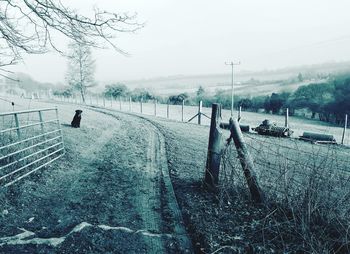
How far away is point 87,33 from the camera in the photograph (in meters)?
6.11

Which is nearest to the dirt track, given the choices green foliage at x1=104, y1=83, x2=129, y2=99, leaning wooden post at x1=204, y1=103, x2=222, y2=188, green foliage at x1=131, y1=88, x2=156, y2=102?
leaning wooden post at x1=204, y1=103, x2=222, y2=188

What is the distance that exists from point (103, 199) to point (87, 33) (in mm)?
3482

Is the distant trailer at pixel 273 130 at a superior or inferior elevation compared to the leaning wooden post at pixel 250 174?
inferior

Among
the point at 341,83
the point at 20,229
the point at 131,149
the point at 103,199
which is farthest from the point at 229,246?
the point at 341,83

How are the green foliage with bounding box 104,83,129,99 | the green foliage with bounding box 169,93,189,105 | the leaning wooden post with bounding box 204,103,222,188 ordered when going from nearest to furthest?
the leaning wooden post with bounding box 204,103,222,188, the green foliage with bounding box 169,93,189,105, the green foliage with bounding box 104,83,129,99

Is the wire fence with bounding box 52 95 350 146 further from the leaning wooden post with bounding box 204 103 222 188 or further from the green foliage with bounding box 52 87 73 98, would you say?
the leaning wooden post with bounding box 204 103 222 188

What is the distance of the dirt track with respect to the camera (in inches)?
144

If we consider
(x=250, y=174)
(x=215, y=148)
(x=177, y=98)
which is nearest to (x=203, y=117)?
(x=215, y=148)

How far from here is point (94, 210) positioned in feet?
15.3

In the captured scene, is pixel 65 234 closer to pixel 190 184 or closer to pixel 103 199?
pixel 103 199

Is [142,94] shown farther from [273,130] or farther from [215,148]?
[215,148]

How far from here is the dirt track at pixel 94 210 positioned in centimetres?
365

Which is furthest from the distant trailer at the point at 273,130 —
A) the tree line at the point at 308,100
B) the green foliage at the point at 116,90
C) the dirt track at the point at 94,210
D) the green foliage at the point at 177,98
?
the green foliage at the point at 116,90

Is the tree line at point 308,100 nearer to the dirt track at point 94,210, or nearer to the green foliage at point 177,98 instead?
Answer: the green foliage at point 177,98
